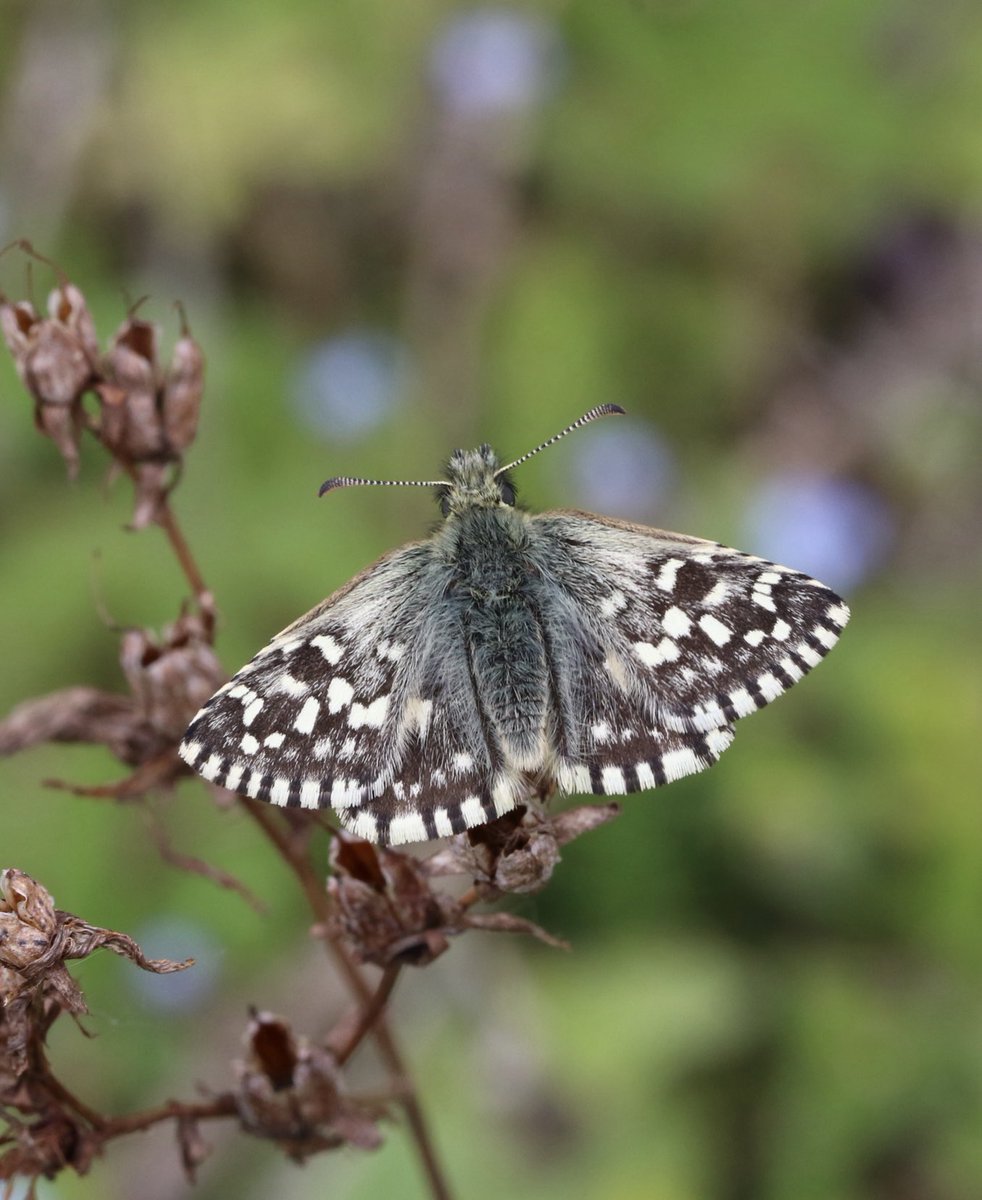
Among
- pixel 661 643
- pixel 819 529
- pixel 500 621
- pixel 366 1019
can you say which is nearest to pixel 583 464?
pixel 819 529

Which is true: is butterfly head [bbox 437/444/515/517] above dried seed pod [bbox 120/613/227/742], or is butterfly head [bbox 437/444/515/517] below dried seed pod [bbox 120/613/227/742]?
above

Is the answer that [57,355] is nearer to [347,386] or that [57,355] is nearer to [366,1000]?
[366,1000]

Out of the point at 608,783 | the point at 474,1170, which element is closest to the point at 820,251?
the point at 474,1170

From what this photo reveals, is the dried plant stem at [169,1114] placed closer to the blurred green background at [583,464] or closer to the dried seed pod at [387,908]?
the dried seed pod at [387,908]

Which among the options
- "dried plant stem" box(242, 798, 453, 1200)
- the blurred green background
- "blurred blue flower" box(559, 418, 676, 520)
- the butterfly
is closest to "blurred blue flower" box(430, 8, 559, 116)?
the blurred green background

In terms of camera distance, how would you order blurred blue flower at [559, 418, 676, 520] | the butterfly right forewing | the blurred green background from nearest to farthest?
the butterfly right forewing, the blurred green background, blurred blue flower at [559, 418, 676, 520]

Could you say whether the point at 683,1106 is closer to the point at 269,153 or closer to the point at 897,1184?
the point at 897,1184

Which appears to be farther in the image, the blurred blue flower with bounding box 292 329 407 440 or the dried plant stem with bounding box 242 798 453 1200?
the blurred blue flower with bounding box 292 329 407 440

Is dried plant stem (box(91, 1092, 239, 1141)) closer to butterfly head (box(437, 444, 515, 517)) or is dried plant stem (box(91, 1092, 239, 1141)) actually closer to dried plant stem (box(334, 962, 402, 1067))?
dried plant stem (box(334, 962, 402, 1067))
